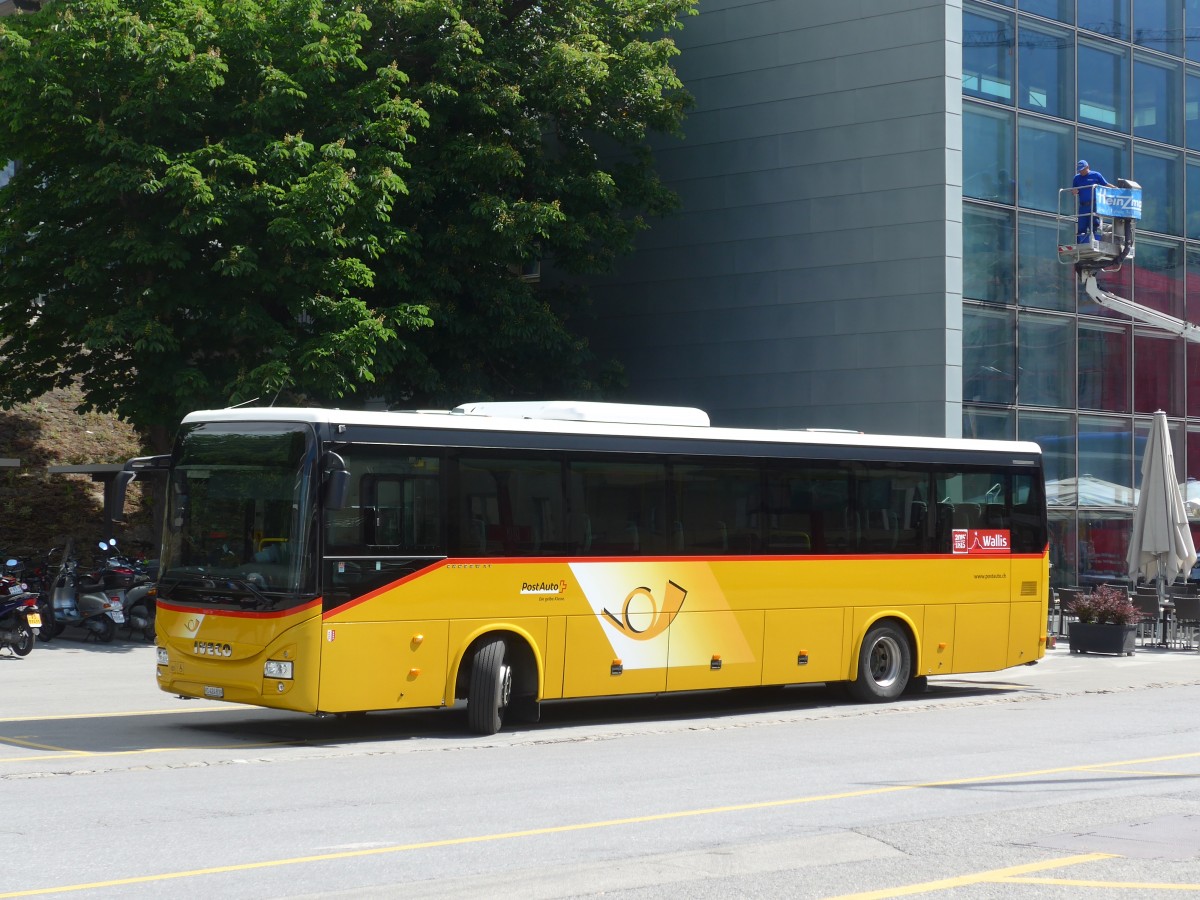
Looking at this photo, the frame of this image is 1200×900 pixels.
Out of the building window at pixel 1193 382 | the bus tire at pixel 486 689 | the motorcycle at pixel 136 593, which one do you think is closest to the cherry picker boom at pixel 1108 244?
the building window at pixel 1193 382

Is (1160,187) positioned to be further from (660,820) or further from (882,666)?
(660,820)

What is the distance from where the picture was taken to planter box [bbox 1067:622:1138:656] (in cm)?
2444

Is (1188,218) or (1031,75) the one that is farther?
(1188,218)

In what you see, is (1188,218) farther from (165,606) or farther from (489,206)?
(165,606)

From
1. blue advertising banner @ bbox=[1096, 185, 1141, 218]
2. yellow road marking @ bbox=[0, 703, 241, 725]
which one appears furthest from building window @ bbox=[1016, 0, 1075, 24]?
yellow road marking @ bbox=[0, 703, 241, 725]

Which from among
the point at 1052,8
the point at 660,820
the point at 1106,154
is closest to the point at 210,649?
the point at 660,820

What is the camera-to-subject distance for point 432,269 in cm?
2769

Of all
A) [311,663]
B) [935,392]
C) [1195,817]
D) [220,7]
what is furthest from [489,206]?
[1195,817]

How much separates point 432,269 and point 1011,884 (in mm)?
21403

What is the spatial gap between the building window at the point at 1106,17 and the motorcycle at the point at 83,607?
871 inches

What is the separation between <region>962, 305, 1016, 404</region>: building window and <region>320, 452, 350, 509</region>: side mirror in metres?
19.2

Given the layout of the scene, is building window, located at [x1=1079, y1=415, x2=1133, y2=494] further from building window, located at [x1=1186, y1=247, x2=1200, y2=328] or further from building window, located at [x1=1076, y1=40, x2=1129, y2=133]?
building window, located at [x1=1076, y1=40, x2=1129, y2=133]

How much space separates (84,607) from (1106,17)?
920 inches

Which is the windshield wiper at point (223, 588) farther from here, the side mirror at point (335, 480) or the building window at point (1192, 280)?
the building window at point (1192, 280)
